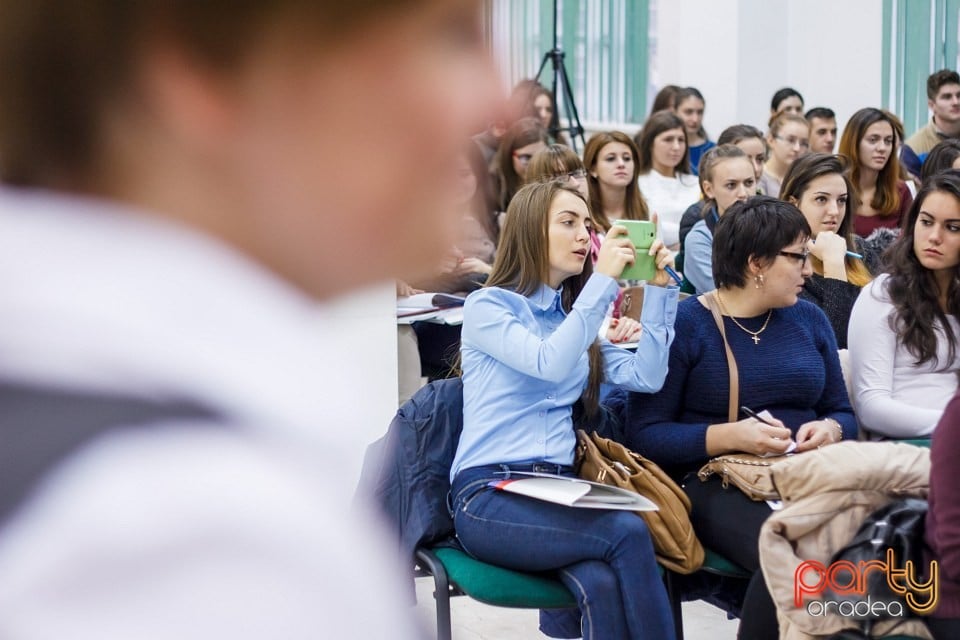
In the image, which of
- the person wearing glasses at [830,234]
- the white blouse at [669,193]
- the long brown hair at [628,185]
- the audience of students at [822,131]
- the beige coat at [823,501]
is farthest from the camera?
the audience of students at [822,131]

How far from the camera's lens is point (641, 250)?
279 centimetres

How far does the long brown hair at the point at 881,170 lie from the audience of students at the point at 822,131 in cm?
129

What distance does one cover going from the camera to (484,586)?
2391mm

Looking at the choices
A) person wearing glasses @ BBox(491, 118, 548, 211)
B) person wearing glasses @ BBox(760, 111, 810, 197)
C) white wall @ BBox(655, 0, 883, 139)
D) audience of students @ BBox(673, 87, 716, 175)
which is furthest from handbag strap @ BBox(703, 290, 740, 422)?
white wall @ BBox(655, 0, 883, 139)

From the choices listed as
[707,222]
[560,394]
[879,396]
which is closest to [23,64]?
[560,394]

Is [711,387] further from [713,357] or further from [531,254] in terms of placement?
[531,254]

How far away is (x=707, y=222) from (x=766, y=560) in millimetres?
2283

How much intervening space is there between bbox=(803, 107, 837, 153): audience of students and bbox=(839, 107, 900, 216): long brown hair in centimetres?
129

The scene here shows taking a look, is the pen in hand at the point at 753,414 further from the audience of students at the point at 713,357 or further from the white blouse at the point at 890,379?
the white blouse at the point at 890,379

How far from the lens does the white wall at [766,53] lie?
8.32m

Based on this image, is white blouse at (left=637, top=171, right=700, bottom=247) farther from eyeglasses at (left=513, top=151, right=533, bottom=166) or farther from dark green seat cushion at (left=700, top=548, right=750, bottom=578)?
dark green seat cushion at (left=700, top=548, right=750, bottom=578)

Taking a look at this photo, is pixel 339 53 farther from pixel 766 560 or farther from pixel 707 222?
pixel 707 222

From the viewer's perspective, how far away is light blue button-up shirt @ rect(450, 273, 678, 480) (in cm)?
256

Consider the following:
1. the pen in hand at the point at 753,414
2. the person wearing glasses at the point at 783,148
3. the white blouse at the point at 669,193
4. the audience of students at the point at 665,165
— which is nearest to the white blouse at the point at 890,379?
the pen in hand at the point at 753,414
